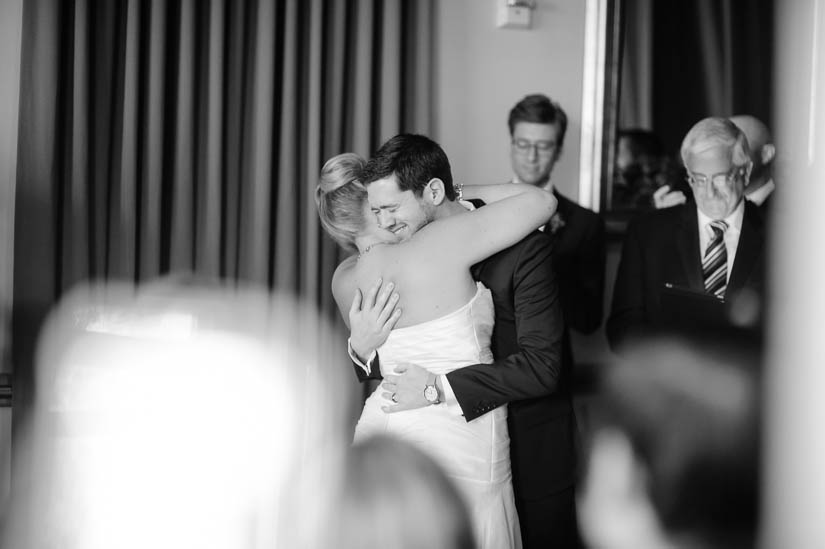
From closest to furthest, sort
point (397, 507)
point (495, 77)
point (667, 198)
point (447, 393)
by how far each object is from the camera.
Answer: point (397, 507) < point (447, 393) < point (667, 198) < point (495, 77)

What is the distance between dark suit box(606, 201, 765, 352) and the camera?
2.78m

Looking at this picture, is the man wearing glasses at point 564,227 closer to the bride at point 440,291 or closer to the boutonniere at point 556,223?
the boutonniere at point 556,223

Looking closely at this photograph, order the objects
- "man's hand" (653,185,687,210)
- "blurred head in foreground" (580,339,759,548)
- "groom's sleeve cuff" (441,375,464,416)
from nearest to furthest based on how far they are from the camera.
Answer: "groom's sleeve cuff" (441,375,464,416)
"blurred head in foreground" (580,339,759,548)
"man's hand" (653,185,687,210)

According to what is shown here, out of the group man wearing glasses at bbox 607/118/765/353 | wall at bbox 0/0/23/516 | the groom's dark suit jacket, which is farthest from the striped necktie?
wall at bbox 0/0/23/516

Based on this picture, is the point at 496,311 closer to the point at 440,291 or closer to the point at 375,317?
the point at 440,291

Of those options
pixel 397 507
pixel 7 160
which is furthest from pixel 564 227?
pixel 397 507

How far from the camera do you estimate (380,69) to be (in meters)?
2.99

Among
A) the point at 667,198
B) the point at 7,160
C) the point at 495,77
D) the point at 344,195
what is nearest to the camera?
the point at 344,195

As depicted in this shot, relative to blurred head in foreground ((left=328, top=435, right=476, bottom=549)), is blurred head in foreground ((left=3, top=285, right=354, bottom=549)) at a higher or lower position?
lower

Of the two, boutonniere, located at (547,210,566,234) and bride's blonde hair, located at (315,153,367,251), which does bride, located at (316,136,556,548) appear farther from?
boutonniere, located at (547,210,566,234)

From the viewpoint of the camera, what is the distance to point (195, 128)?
278 centimetres

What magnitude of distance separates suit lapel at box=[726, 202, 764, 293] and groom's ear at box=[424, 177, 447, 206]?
1187 millimetres

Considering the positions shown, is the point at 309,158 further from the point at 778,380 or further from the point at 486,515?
the point at 778,380

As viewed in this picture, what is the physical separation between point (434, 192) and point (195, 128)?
43.6 inches
